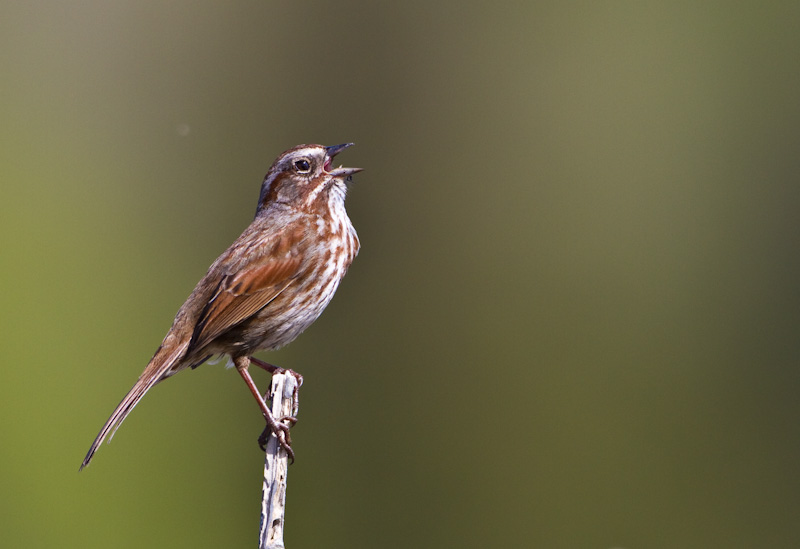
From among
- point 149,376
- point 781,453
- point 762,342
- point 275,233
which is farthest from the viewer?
point 762,342

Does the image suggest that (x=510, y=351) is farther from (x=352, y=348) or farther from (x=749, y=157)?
(x=749, y=157)

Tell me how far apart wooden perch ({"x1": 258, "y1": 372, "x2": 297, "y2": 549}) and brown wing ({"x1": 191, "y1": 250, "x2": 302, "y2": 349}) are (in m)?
0.50

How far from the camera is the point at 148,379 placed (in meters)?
5.16

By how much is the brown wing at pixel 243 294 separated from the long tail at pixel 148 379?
0.44ft

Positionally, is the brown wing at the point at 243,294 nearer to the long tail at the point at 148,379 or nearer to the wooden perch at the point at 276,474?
the long tail at the point at 148,379

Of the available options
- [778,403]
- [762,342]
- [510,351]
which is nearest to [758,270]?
[762,342]

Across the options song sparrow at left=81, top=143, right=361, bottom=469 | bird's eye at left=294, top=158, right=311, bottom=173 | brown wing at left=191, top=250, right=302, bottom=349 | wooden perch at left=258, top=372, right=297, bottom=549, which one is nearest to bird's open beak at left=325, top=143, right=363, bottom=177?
song sparrow at left=81, top=143, right=361, bottom=469

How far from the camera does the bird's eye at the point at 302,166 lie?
585 centimetres

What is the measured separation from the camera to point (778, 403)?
32.3 feet

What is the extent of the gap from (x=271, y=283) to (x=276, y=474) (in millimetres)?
1280

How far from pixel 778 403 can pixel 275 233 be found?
21.0 ft

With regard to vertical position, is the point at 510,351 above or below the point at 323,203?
below

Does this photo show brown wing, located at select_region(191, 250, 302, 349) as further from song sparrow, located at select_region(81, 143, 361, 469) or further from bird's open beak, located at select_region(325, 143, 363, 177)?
bird's open beak, located at select_region(325, 143, 363, 177)

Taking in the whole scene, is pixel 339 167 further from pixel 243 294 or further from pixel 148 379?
pixel 148 379
